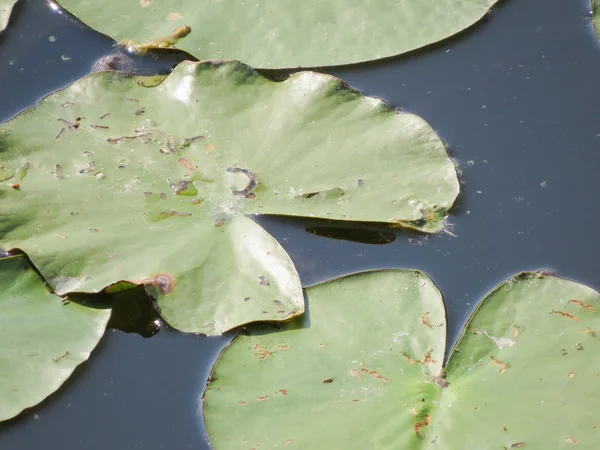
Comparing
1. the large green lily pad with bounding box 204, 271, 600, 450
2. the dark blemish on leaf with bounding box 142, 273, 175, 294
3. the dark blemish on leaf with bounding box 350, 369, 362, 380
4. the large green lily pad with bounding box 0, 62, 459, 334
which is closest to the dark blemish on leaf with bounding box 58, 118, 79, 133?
the large green lily pad with bounding box 0, 62, 459, 334

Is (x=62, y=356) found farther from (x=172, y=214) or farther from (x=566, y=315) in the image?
(x=566, y=315)

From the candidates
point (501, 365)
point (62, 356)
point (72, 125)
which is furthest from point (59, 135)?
point (501, 365)

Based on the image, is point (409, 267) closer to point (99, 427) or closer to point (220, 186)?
point (220, 186)

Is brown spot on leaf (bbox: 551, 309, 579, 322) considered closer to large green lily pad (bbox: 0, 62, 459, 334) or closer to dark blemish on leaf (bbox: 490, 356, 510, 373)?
dark blemish on leaf (bbox: 490, 356, 510, 373)

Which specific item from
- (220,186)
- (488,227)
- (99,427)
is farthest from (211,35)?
(99,427)

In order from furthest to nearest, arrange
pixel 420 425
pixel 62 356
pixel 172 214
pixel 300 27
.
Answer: pixel 300 27
pixel 172 214
pixel 62 356
pixel 420 425
